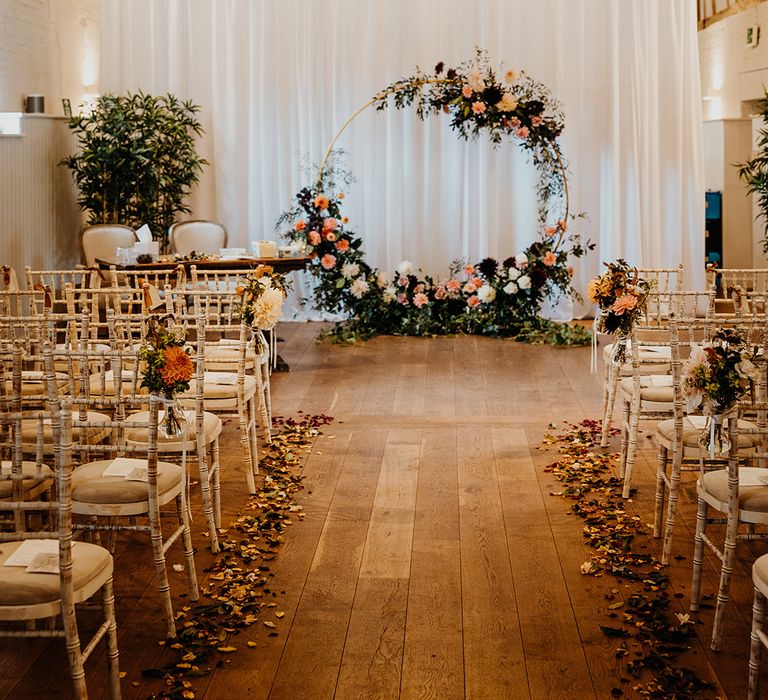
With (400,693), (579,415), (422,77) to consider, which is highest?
(422,77)

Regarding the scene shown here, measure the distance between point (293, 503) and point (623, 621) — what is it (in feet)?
5.98

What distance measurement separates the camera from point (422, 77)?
1052 centimetres

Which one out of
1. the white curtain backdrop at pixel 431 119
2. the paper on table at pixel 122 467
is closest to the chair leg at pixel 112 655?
the paper on table at pixel 122 467

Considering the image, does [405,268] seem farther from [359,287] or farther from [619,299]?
[619,299]

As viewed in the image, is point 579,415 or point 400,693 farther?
point 579,415

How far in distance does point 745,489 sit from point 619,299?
5.76 feet

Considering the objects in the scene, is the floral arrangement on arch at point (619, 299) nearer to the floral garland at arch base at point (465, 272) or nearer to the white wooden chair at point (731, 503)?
the white wooden chair at point (731, 503)

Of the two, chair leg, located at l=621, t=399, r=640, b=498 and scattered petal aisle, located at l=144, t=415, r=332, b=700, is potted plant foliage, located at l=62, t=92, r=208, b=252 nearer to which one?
scattered petal aisle, located at l=144, t=415, r=332, b=700

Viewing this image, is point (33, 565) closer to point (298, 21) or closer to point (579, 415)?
point (579, 415)

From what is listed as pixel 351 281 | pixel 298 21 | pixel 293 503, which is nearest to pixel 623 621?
pixel 293 503

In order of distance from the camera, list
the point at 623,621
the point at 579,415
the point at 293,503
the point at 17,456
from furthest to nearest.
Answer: the point at 579,415 → the point at 293,503 → the point at 623,621 → the point at 17,456

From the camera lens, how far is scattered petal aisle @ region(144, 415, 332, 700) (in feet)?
11.3

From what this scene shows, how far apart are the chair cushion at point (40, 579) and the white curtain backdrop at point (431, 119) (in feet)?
26.6

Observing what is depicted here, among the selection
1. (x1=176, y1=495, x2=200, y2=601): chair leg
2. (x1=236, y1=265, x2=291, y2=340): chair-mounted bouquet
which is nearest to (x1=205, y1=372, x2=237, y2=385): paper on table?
(x1=236, y1=265, x2=291, y2=340): chair-mounted bouquet
